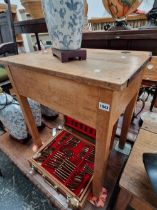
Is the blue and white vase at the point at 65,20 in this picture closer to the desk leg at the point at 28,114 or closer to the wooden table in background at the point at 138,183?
the desk leg at the point at 28,114

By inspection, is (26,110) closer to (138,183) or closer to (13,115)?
(13,115)

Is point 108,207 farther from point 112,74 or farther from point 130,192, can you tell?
point 112,74

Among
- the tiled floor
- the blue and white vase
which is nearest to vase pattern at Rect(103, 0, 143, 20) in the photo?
the blue and white vase

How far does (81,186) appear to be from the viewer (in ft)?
2.17

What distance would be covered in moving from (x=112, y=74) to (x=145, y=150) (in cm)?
34

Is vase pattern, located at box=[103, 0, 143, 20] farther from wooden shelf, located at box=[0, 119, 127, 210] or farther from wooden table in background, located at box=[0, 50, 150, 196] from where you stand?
wooden shelf, located at box=[0, 119, 127, 210]

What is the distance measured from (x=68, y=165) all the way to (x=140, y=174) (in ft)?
1.39

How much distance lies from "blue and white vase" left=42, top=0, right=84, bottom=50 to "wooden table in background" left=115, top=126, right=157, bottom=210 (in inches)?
18.0

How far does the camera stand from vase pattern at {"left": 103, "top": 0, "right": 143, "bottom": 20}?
690 mm

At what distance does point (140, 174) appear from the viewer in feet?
1.48

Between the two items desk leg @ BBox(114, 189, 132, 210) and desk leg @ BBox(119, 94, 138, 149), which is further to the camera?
desk leg @ BBox(119, 94, 138, 149)

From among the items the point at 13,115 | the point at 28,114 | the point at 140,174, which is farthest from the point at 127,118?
the point at 13,115

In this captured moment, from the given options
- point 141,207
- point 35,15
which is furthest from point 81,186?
point 35,15

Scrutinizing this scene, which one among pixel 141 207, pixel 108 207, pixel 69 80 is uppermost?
pixel 69 80
